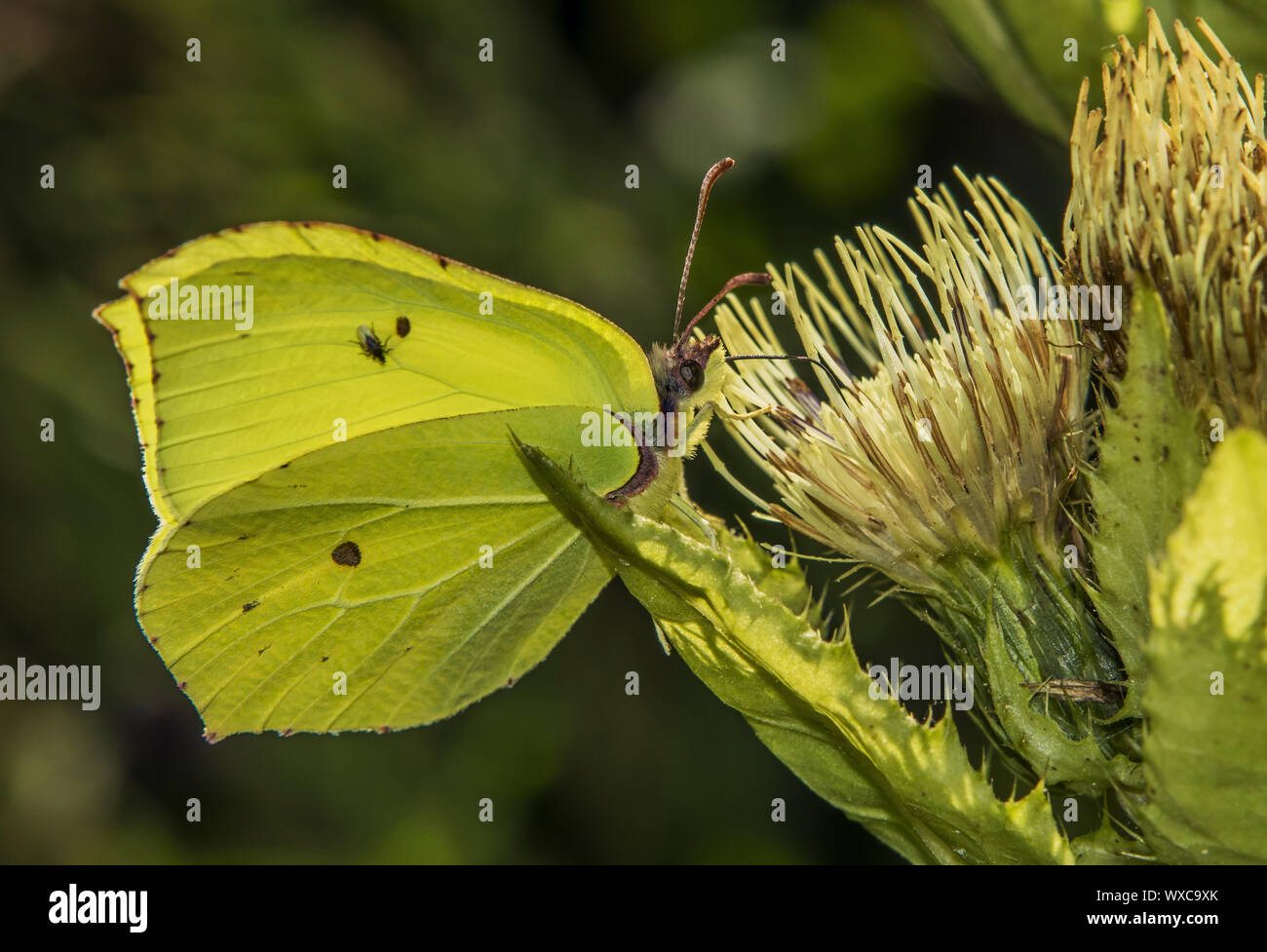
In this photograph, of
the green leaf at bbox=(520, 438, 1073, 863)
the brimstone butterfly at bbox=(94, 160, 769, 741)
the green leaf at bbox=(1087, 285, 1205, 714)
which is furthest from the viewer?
the brimstone butterfly at bbox=(94, 160, 769, 741)

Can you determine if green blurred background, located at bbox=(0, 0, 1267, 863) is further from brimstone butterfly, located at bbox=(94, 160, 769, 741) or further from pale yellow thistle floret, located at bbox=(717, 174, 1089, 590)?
pale yellow thistle floret, located at bbox=(717, 174, 1089, 590)

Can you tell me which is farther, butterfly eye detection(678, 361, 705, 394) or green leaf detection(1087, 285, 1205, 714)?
butterfly eye detection(678, 361, 705, 394)

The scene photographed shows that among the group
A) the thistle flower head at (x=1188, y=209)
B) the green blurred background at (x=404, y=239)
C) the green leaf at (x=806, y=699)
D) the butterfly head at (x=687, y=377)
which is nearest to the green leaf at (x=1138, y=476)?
the thistle flower head at (x=1188, y=209)

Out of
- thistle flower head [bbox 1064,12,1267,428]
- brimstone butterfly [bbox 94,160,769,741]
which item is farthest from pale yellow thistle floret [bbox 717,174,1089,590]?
brimstone butterfly [bbox 94,160,769,741]

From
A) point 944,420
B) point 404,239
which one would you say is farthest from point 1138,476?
point 404,239

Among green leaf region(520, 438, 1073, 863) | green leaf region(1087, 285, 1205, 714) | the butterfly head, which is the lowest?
green leaf region(520, 438, 1073, 863)

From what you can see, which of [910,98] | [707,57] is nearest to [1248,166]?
[910,98]

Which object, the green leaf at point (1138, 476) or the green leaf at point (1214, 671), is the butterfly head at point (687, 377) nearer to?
the green leaf at point (1138, 476)
